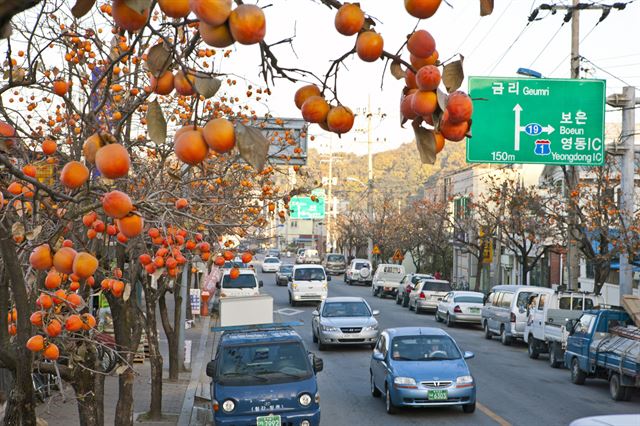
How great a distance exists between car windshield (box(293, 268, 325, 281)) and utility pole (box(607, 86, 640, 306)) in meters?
18.2

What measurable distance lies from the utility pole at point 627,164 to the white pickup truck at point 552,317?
59.1 inches

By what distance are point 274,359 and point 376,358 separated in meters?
4.04

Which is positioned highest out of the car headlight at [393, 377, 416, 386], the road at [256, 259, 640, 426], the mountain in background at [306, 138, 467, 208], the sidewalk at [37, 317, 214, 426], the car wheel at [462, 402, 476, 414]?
the mountain in background at [306, 138, 467, 208]

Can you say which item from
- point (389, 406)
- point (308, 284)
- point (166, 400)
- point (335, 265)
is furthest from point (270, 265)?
point (389, 406)

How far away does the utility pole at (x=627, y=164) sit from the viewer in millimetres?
21750

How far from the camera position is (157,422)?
14906 mm

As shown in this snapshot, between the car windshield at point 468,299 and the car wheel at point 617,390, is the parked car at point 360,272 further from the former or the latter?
the car wheel at point 617,390

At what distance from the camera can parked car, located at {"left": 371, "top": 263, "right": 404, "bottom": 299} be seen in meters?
49.8

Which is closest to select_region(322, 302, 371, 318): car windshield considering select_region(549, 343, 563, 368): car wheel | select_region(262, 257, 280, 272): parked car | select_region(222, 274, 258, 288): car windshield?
select_region(549, 343, 563, 368): car wheel

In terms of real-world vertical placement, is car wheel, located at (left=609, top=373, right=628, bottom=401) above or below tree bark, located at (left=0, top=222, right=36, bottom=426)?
below

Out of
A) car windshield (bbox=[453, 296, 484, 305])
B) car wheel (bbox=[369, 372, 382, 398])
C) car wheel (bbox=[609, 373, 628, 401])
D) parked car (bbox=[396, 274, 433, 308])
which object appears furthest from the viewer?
parked car (bbox=[396, 274, 433, 308])

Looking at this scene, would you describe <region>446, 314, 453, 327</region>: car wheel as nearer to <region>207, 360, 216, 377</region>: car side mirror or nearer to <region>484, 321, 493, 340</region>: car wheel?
<region>484, 321, 493, 340</region>: car wheel

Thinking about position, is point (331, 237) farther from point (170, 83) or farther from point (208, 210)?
point (170, 83)

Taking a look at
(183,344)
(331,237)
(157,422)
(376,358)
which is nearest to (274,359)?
(157,422)
